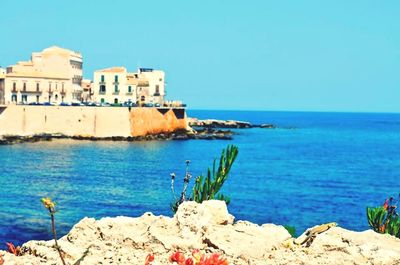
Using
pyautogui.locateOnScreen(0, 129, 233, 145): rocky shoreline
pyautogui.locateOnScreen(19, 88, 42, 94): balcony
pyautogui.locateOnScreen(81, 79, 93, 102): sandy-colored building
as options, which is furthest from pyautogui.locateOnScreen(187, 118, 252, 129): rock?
pyautogui.locateOnScreen(19, 88, 42, 94): balcony

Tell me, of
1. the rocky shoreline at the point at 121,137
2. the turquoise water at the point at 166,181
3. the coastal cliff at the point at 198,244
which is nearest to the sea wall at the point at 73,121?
the rocky shoreline at the point at 121,137

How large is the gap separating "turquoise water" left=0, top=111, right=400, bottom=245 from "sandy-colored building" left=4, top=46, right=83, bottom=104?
12.6 metres

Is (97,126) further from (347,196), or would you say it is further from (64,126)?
(347,196)

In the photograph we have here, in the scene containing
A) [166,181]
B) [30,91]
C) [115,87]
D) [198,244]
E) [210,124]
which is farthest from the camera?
[210,124]

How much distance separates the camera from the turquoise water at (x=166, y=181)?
32.4 meters

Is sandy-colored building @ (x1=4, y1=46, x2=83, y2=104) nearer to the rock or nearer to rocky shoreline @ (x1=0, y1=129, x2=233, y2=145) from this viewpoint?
rocky shoreline @ (x1=0, y1=129, x2=233, y2=145)

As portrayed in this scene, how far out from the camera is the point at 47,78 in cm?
8575

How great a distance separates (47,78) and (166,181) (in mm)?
44442

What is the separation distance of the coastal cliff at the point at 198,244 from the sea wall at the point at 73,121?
6569 centimetres

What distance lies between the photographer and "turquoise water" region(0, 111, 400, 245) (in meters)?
32.4

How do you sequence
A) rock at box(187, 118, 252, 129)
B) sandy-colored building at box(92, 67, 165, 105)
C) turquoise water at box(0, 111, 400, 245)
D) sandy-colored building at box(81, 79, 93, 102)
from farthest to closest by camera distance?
rock at box(187, 118, 252, 129), sandy-colored building at box(81, 79, 93, 102), sandy-colored building at box(92, 67, 165, 105), turquoise water at box(0, 111, 400, 245)

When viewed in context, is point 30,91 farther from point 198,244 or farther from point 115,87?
point 198,244

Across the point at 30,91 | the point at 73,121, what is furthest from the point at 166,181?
the point at 30,91

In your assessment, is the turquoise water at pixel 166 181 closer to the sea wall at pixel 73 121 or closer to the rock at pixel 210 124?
the sea wall at pixel 73 121
